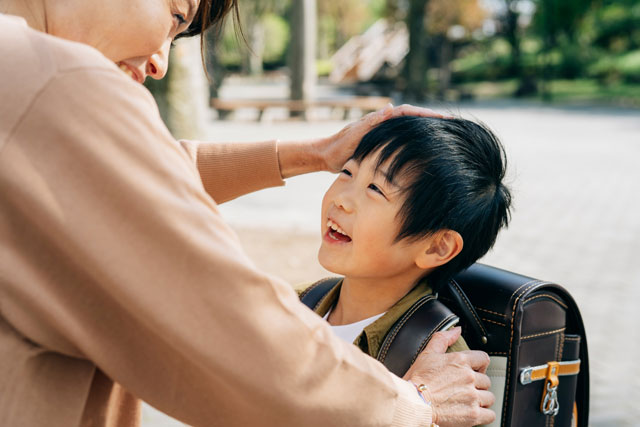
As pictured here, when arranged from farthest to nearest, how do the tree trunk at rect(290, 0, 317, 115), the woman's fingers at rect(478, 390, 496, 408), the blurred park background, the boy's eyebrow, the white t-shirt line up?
the tree trunk at rect(290, 0, 317, 115) < the blurred park background < the white t-shirt < the boy's eyebrow < the woman's fingers at rect(478, 390, 496, 408)

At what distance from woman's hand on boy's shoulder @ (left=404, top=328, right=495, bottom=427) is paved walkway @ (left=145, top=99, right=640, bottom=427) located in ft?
2.74

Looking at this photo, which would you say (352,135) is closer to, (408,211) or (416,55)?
(408,211)

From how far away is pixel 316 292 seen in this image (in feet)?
7.56

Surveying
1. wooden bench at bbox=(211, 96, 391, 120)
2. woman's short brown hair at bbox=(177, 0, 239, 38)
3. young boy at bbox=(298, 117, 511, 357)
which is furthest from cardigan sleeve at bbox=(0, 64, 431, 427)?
wooden bench at bbox=(211, 96, 391, 120)

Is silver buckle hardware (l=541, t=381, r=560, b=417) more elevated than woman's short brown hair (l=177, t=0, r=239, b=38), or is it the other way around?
woman's short brown hair (l=177, t=0, r=239, b=38)

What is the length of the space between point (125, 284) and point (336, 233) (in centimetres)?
109

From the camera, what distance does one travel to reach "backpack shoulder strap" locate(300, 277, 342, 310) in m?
2.27

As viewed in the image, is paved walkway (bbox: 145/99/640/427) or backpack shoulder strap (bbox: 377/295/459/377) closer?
backpack shoulder strap (bbox: 377/295/459/377)

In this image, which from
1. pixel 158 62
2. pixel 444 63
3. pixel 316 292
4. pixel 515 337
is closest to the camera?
pixel 158 62

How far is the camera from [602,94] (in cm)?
2895

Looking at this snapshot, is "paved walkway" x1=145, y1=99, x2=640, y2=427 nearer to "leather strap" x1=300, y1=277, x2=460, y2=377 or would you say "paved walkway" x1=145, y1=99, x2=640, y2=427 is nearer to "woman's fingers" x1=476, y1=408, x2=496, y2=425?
"leather strap" x1=300, y1=277, x2=460, y2=377

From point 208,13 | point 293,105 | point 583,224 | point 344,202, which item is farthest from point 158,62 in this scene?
point 293,105

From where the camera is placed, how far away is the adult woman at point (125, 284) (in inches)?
39.8

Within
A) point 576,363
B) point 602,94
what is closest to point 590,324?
point 576,363
